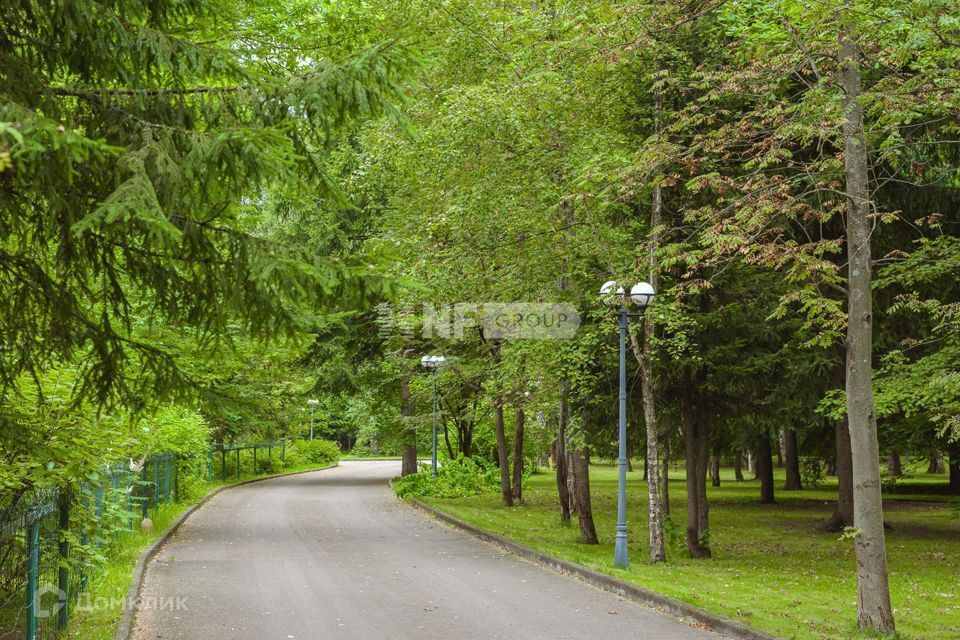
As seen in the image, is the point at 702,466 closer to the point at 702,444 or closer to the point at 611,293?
the point at 702,444

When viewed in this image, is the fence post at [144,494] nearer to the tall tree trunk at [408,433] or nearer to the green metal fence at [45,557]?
the green metal fence at [45,557]

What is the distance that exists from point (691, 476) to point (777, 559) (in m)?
2.47

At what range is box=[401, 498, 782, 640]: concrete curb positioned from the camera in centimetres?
1027

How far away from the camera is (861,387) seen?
10227mm

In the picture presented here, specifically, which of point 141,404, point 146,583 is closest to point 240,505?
point 146,583

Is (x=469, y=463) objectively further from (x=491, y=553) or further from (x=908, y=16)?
(x=908, y=16)

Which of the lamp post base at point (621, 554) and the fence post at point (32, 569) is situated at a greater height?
the fence post at point (32, 569)

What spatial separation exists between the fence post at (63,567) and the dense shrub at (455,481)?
21849 millimetres

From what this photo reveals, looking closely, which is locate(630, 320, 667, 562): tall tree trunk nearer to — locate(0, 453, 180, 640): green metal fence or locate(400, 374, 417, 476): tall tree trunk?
locate(0, 453, 180, 640): green metal fence

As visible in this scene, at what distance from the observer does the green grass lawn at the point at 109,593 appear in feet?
31.9

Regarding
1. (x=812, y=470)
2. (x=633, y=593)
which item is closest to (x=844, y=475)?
(x=633, y=593)

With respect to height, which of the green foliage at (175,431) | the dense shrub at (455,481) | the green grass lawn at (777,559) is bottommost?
the green grass lawn at (777,559)

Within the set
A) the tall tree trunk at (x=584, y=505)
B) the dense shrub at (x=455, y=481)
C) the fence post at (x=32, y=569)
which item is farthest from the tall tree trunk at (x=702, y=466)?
the dense shrub at (x=455, y=481)

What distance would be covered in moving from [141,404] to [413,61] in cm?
309
